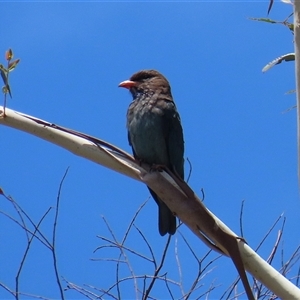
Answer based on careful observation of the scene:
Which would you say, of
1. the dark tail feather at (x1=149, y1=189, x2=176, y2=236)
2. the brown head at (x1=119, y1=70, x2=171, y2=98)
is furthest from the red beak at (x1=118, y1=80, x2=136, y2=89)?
the dark tail feather at (x1=149, y1=189, x2=176, y2=236)

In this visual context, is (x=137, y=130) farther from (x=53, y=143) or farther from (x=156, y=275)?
(x=53, y=143)

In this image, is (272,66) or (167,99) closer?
(272,66)

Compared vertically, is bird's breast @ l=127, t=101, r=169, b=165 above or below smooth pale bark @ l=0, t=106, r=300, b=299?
above

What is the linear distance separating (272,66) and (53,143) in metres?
1.01

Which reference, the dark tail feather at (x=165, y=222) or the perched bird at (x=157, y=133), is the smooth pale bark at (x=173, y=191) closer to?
the dark tail feather at (x=165, y=222)

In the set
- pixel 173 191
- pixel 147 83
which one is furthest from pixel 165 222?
pixel 173 191

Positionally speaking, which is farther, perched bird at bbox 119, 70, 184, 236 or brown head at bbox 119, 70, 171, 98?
brown head at bbox 119, 70, 171, 98

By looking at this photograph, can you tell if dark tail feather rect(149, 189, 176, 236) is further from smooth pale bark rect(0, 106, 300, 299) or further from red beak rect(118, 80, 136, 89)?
smooth pale bark rect(0, 106, 300, 299)

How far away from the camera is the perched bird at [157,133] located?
4.34 m

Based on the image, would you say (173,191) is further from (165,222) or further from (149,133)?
(149,133)

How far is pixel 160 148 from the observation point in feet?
14.3

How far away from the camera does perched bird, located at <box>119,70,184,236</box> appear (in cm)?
434

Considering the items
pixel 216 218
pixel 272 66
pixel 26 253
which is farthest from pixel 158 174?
pixel 26 253

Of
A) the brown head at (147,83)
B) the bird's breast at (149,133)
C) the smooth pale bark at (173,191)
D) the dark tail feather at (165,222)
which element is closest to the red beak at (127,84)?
the brown head at (147,83)
